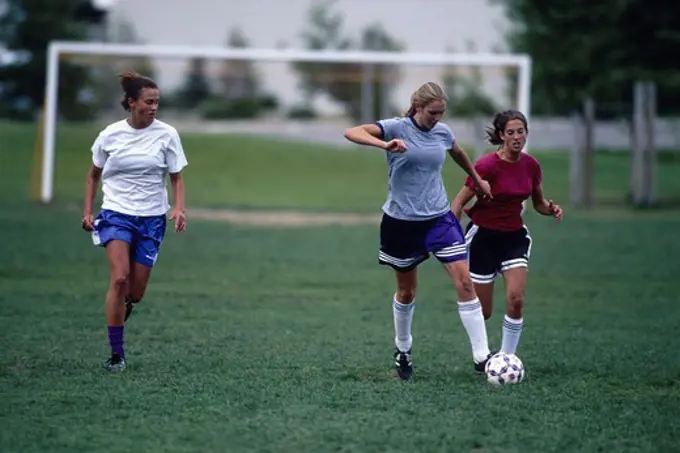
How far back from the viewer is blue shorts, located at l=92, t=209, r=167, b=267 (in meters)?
8.82

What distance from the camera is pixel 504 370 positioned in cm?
843

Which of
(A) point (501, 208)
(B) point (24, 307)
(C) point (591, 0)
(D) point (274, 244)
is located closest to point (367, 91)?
(C) point (591, 0)

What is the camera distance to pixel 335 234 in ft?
72.4

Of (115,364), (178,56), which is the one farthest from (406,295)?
(178,56)

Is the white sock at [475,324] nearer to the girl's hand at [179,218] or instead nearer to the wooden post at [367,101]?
the girl's hand at [179,218]

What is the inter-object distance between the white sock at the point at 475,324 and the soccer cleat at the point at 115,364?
2.43 m

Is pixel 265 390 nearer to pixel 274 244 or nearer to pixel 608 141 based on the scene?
pixel 274 244

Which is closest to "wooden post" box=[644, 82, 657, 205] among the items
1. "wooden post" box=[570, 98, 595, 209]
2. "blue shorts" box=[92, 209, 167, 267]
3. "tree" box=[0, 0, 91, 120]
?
"wooden post" box=[570, 98, 595, 209]

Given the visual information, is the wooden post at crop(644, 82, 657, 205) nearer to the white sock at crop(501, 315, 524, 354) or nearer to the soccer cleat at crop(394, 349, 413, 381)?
the white sock at crop(501, 315, 524, 354)

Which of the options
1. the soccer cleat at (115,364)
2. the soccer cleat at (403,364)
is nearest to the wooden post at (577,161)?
the soccer cleat at (403,364)

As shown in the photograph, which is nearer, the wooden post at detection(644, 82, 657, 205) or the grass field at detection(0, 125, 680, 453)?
the grass field at detection(0, 125, 680, 453)

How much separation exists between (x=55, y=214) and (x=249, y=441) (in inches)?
740

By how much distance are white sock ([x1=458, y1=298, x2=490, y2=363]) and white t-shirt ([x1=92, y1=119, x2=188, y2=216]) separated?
2.27 meters

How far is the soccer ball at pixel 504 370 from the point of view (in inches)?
332
